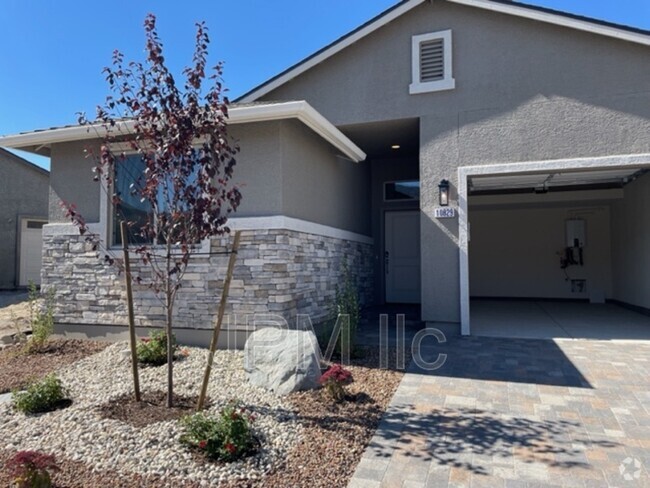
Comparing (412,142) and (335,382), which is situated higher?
(412,142)

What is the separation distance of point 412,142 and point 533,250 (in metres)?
5.31

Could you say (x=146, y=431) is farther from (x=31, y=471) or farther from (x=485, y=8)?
(x=485, y=8)

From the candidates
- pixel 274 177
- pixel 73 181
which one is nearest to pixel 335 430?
pixel 274 177

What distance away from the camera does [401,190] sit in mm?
11164

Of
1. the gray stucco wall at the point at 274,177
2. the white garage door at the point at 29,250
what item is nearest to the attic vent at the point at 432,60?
the gray stucco wall at the point at 274,177

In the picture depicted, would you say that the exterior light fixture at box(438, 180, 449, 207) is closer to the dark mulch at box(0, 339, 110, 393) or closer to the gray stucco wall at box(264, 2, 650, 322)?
the gray stucco wall at box(264, 2, 650, 322)

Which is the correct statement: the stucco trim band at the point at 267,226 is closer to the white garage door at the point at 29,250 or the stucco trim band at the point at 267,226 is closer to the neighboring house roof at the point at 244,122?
the neighboring house roof at the point at 244,122

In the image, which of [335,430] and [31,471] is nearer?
[31,471]

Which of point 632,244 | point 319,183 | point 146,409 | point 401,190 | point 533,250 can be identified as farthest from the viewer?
point 533,250

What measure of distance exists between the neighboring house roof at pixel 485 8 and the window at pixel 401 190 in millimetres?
3734

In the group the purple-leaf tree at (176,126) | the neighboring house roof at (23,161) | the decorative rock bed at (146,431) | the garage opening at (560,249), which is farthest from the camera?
the neighboring house roof at (23,161)

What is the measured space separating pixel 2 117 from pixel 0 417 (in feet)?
36.0

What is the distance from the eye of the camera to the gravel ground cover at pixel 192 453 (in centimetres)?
314

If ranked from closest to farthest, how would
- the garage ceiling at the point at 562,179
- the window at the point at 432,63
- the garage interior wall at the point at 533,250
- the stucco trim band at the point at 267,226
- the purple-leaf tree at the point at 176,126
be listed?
1. the purple-leaf tree at the point at 176,126
2. the stucco trim band at the point at 267,226
3. the window at the point at 432,63
4. the garage ceiling at the point at 562,179
5. the garage interior wall at the point at 533,250
